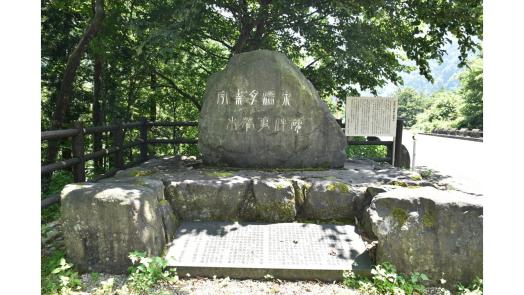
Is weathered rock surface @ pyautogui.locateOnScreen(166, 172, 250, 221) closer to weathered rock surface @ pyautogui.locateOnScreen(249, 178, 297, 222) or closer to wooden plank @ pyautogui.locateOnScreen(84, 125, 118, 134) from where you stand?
weathered rock surface @ pyautogui.locateOnScreen(249, 178, 297, 222)

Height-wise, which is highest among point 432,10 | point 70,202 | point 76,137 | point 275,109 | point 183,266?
point 432,10

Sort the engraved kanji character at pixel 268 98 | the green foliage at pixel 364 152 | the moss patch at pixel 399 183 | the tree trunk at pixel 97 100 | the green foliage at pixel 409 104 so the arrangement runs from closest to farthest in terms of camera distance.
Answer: the moss patch at pixel 399 183, the engraved kanji character at pixel 268 98, the tree trunk at pixel 97 100, the green foliage at pixel 364 152, the green foliage at pixel 409 104

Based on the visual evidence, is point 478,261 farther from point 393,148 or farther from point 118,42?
point 118,42

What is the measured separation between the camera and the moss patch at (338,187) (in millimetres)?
4332

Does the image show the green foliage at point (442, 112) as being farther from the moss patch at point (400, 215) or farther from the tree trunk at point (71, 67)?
the moss patch at point (400, 215)

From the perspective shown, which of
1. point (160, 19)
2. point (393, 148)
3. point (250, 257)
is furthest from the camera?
point (393, 148)

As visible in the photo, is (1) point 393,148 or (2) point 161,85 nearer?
(1) point 393,148

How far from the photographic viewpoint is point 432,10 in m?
7.14

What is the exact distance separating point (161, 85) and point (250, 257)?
7.78m

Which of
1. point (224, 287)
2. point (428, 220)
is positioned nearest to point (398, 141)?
point (428, 220)

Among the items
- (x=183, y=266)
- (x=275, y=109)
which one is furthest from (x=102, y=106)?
(x=183, y=266)

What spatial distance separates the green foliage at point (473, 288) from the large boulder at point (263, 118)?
279cm

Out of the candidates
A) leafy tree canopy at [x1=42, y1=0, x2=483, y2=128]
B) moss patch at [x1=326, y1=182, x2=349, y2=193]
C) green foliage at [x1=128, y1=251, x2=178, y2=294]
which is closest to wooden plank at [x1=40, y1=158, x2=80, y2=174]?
A: green foliage at [x1=128, y1=251, x2=178, y2=294]

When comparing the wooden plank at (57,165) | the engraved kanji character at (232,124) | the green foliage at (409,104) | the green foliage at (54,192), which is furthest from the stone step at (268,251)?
the green foliage at (409,104)
